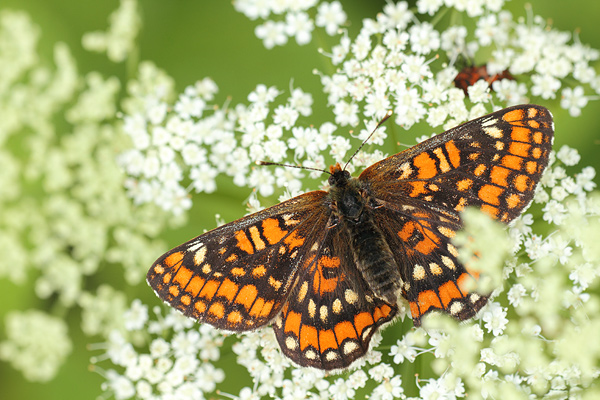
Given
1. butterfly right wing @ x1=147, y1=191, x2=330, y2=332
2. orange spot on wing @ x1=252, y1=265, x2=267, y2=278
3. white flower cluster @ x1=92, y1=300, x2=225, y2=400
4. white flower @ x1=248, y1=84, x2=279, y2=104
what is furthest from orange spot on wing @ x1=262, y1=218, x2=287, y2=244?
white flower @ x1=248, y1=84, x2=279, y2=104

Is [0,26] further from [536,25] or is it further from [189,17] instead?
[536,25]

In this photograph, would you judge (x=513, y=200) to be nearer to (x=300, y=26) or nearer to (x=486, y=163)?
(x=486, y=163)

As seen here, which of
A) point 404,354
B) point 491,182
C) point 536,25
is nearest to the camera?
point 491,182

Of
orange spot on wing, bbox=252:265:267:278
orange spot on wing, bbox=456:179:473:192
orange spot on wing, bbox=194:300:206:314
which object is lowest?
orange spot on wing, bbox=194:300:206:314

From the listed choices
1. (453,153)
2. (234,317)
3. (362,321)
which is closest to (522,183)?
(453,153)

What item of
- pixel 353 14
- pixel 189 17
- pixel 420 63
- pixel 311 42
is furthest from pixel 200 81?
pixel 420 63

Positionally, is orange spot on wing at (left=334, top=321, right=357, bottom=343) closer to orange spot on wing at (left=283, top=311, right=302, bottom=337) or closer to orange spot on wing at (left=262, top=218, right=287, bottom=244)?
orange spot on wing at (left=283, top=311, right=302, bottom=337)
